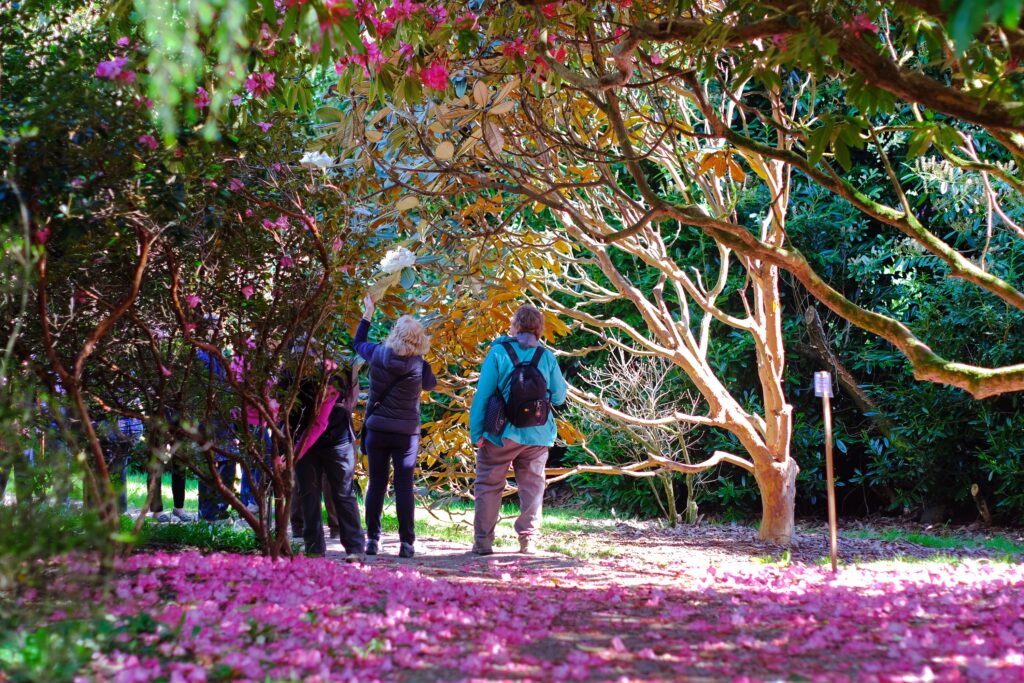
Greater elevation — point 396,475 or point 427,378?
point 427,378

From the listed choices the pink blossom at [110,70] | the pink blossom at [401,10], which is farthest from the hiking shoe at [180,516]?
the pink blossom at [110,70]

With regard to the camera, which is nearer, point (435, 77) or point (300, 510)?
point (435, 77)

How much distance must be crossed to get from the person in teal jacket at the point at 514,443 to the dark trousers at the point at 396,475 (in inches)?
18.8

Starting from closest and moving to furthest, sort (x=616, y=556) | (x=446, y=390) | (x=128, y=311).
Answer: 1. (x=128, y=311)
2. (x=616, y=556)
3. (x=446, y=390)

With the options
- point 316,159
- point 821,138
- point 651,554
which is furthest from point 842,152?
point 651,554

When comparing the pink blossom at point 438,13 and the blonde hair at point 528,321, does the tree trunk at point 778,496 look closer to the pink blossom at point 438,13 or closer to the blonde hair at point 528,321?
the blonde hair at point 528,321

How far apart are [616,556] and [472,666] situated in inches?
174

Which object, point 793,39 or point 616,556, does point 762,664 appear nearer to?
point 793,39

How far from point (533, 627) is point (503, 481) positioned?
9.92 ft

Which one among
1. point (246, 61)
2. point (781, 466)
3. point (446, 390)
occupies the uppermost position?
point (246, 61)

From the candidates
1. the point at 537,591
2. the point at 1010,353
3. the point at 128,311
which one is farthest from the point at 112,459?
the point at 1010,353

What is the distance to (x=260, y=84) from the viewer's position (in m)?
5.05

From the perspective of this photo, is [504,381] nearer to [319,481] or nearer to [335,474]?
[335,474]

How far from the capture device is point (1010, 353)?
31.9ft
